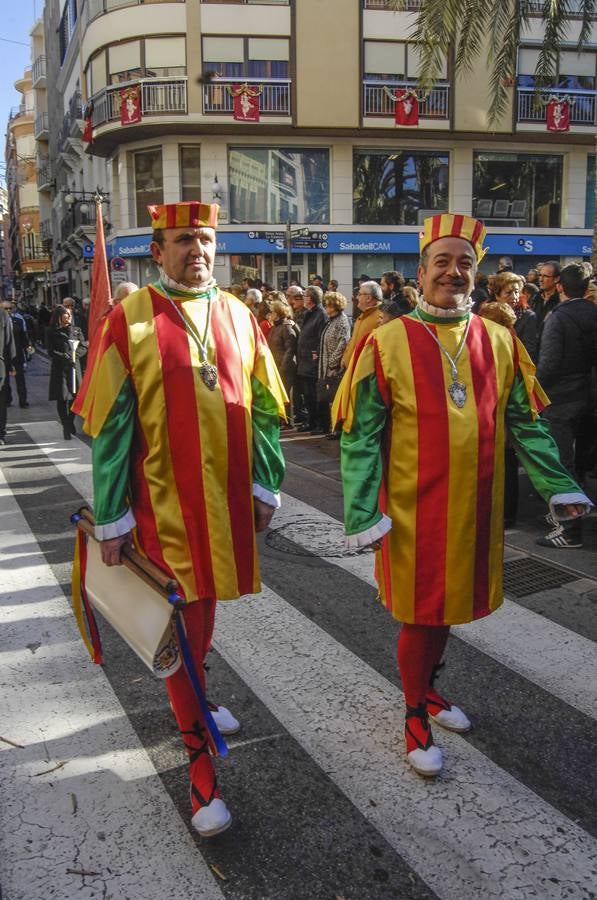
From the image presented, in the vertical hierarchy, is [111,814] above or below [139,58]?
below

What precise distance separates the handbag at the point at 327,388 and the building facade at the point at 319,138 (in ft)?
49.9

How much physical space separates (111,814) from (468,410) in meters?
1.89

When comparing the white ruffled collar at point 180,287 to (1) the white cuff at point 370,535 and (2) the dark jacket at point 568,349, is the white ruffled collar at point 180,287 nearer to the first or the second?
(1) the white cuff at point 370,535

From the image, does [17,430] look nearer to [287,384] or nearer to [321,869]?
[287,384]

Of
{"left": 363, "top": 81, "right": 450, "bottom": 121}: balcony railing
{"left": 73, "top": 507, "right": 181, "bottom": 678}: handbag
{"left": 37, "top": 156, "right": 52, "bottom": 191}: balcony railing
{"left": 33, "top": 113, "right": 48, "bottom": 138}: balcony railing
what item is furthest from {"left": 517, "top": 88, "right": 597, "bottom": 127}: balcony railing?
{"left": 33, "top": 113, "right": 48, "bottom": 138}: balcony railing

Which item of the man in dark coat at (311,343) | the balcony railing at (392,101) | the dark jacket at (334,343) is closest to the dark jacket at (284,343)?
the man in dark coat at (311,343)

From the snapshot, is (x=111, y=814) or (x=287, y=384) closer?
(x=111, y=814)

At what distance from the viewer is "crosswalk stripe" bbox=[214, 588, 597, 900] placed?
2465 millimetres

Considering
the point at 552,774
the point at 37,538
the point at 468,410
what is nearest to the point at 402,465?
the point at 468,410

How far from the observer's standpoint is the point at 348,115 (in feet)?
84.9

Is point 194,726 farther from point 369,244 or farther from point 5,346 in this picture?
point 369,244

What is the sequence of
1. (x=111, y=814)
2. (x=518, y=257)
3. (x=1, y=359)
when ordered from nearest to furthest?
(x=111, y=814)
(x=1, y=359)
(x=518, y=257)

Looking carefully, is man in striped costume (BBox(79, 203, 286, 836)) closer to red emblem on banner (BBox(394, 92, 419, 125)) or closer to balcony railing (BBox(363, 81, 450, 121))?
red emblem on banner (BBox(394, 92, 419, 125))

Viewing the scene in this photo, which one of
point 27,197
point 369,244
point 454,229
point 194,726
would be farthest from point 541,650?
point 27,197
